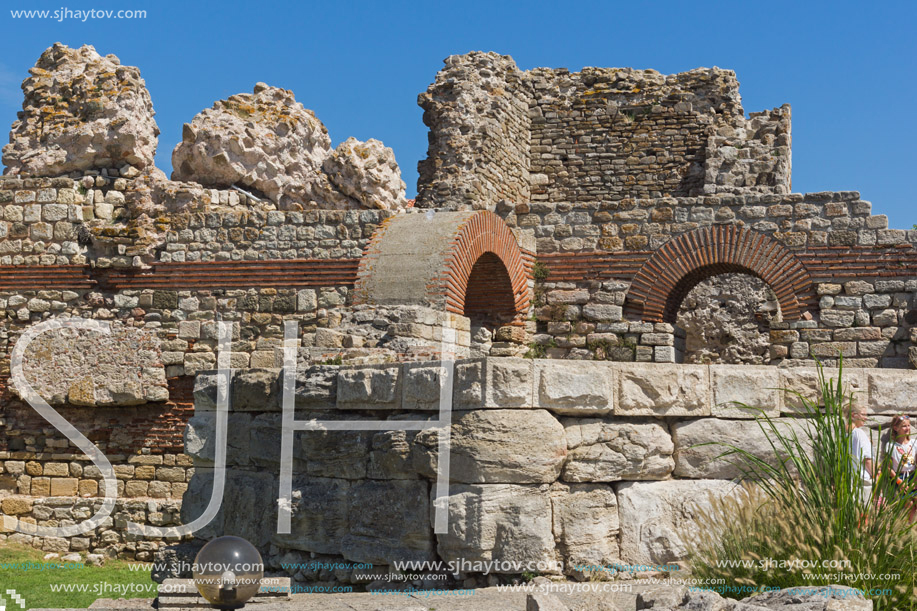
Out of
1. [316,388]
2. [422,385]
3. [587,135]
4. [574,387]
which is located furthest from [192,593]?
[587,135]

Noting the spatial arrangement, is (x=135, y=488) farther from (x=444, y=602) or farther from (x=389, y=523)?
(x=444, y=602)

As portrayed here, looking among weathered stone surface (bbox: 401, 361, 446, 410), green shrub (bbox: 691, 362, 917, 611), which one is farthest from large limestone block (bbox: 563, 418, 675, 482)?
weathered stone surface (bbox: 401, 361, 446, 410)

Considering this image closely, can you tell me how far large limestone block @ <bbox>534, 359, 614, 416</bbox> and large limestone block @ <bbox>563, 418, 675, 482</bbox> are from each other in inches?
3.5

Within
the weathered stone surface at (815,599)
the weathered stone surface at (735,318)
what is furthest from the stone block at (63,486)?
the weathered stone surface at (735,318)

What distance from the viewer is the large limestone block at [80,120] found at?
10617mm

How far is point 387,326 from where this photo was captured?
25.0 feet

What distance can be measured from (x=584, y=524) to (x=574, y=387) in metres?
0.70

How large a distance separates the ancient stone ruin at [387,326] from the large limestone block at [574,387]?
1cm

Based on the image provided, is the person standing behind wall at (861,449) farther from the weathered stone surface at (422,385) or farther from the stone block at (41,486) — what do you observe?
the stone block at (41,486)

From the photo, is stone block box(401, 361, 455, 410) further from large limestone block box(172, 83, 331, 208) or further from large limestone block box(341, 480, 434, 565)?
large limestone block box(172, 83, 331, 208)

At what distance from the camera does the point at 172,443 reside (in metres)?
10.1

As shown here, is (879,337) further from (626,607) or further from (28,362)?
(28,362)

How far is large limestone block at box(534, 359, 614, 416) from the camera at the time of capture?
15.4 feet

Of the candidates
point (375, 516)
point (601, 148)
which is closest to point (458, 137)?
point (601, 148)
